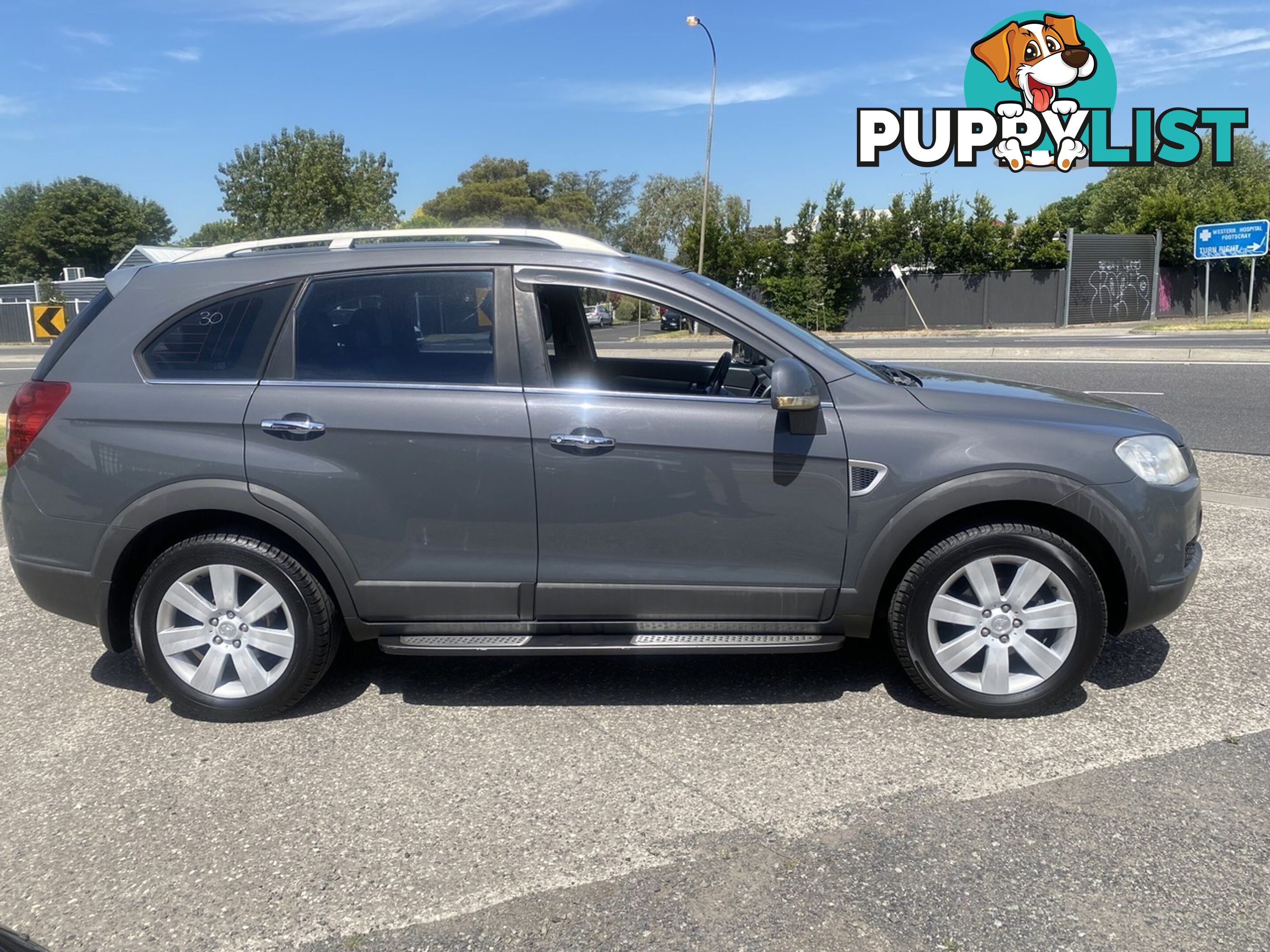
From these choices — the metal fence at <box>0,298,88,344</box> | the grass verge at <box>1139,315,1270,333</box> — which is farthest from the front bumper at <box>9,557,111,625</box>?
the metal fence at <box>0,298,88,344</box>

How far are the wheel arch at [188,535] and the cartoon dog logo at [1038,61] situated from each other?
88.6 feet

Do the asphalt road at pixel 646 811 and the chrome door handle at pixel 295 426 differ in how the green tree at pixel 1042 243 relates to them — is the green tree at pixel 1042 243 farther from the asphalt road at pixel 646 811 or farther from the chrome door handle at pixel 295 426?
the chrome door handle at pixel 295 426

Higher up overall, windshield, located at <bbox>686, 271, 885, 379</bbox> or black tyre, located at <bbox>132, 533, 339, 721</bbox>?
windshield, located at <bbox>686, 271, 885, 379</bbox>

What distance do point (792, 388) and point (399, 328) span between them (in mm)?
1540

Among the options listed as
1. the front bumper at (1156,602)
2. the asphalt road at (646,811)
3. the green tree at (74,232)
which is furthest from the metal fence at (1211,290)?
the green tree at (74,232)

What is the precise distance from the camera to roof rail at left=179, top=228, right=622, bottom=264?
415cm

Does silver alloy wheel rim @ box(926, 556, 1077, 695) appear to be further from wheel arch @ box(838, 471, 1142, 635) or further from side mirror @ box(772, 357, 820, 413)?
side mirror @ box(772, 357, 820, 413)

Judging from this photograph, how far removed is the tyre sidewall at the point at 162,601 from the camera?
12.8 feet

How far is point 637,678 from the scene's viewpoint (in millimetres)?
4426

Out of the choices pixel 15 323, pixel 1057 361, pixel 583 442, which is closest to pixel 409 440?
pixel 583 442

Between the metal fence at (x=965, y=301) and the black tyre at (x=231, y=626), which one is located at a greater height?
the metal fence at (x=965, y=301)

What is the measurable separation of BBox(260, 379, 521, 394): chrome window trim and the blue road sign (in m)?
32.8

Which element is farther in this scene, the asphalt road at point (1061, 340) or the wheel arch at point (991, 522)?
the asphalt road at point (1061, 340)

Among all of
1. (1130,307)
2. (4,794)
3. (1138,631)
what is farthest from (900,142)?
(4,794)
